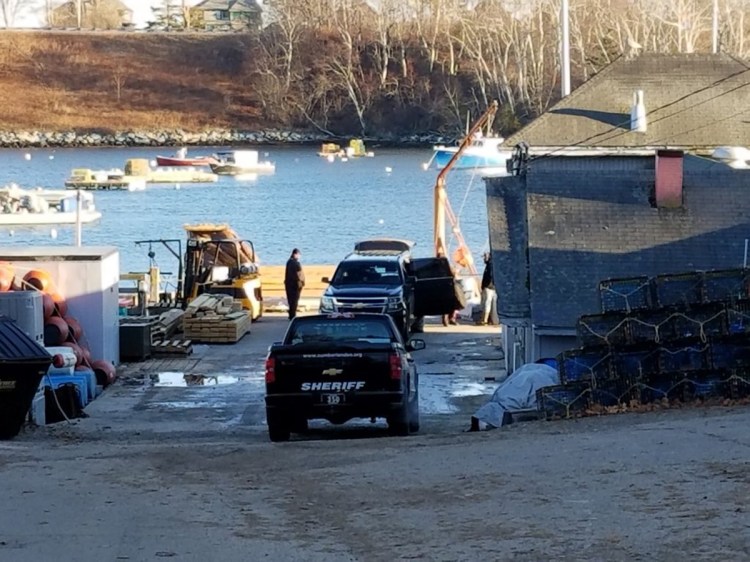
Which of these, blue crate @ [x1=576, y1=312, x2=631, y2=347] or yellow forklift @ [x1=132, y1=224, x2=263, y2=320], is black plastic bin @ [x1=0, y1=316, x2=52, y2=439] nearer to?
blue crate @ [x1=576, y1=312, x2=631, y2=347]

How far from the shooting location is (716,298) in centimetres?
1819

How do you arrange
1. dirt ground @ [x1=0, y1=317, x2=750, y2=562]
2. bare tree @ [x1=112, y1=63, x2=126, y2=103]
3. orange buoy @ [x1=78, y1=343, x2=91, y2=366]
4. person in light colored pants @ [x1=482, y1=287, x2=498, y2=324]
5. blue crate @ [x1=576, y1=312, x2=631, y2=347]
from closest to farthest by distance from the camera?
1. dirt ground @ [x1=0, y1=317, x2=750, y2=562]
2. blue crate @ [x1=576, y1=312, x2=631, y2=347]
3. orange buoy @ [x1=78, y1=343, x2=91, y2=366]
4. person in light colored pants @ [x1=482, y1=287, x2=498, y2=324]
5. bare tree @ [x1=112, y1=63, x2=126, y2=103]

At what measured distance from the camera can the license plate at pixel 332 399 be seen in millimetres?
16734

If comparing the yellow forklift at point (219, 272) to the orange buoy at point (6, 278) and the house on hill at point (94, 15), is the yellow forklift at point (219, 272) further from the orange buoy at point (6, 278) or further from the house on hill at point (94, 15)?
the house on hill at point (94, 15)

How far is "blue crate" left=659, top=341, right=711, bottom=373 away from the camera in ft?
54.6

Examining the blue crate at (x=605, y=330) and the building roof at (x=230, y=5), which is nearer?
the blue crate at (x=605, y=330)

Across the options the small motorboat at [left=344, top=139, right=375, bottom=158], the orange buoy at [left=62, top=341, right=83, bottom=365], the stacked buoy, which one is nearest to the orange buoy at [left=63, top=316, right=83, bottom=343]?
the stacked buoy

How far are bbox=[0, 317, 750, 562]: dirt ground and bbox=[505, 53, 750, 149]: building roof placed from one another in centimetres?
1731

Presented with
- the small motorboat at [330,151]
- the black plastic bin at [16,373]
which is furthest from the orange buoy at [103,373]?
the small motorboat at [330,151]

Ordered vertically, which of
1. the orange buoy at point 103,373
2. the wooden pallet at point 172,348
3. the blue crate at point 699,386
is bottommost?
the wooden pallet at point 172,348

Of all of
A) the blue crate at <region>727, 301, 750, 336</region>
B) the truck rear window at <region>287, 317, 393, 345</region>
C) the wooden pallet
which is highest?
the blue crate at <region>727, 301, 750, 336</region>

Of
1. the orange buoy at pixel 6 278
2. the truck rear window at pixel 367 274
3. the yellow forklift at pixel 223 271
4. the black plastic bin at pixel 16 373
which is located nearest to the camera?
Answer: the black plastic bin at pixel 16 373

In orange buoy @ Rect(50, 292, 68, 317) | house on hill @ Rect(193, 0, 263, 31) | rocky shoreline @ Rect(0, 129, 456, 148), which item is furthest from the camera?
house on hill @ Rect(193, 0, 263, 31)

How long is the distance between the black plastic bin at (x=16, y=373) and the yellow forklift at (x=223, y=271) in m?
16.6
